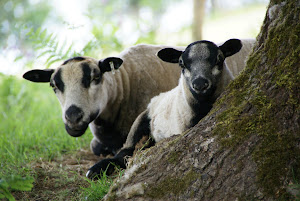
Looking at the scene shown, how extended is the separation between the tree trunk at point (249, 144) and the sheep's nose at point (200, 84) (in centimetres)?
51

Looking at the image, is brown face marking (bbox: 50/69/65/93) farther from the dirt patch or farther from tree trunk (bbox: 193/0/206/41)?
tree trunk (bbox: 193/0/206/41)

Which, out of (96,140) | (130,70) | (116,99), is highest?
(130,70)

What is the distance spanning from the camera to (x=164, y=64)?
6.38 metres

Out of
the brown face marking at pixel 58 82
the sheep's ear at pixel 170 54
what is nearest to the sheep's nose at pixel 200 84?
the sheep's ear at pixel 170 54

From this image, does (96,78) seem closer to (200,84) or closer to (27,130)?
(200,84)

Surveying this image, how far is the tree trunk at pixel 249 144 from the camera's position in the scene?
2.71 m

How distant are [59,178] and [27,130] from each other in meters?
2.88

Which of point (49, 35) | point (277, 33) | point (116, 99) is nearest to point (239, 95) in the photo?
point (277, 33)

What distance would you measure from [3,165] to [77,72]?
1705mm

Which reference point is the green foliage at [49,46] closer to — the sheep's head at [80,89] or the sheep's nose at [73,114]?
the sheep's head at [80,89]

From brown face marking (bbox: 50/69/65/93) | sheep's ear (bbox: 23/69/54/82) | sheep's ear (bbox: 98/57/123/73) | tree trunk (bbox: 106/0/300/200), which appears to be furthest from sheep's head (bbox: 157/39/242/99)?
sheep's ear (bbox: 23/69/54/82)

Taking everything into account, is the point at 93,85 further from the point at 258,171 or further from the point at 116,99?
the point at 258,171

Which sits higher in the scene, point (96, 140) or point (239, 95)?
point (239, 95)

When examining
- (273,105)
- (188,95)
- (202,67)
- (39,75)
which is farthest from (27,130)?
(273,105)
